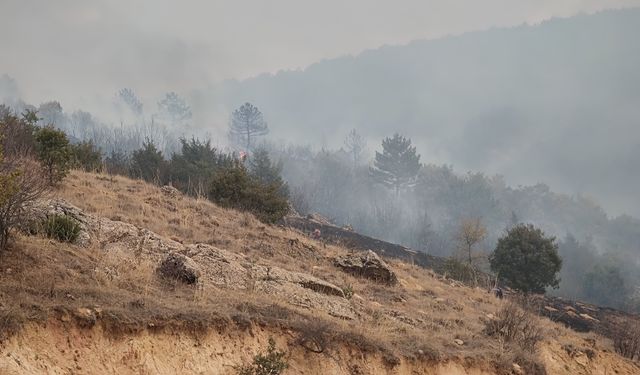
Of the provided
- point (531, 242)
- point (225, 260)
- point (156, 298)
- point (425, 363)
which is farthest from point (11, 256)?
point (531, 242)

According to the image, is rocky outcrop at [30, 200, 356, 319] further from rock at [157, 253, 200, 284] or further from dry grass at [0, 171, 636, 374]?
dry grass at [0, 171, 636, 374]

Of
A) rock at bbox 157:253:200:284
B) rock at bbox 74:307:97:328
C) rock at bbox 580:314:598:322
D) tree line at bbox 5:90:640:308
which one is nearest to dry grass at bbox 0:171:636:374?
rock at bbox 74:307:97:328

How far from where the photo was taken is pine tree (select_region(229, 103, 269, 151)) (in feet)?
390

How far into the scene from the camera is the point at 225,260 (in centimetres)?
1091

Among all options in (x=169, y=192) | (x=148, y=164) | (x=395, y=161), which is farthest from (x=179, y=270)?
(x=395, y=161)

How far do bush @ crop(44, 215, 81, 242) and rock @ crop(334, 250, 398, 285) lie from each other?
9136 mm

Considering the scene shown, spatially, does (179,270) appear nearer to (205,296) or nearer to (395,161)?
(205,296)

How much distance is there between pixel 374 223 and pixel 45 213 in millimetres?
84734

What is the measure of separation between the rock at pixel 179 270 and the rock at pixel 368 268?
779cm

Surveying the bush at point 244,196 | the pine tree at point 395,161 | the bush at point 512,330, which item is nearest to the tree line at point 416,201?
the pine tree at point 395,161

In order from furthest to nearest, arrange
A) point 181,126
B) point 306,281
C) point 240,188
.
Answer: point 181,126 → point 240,188 → point 306,281

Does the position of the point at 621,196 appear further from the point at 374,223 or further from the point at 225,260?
the point at 225,260

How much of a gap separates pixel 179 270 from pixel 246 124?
373ft

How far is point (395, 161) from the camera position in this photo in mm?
106250
